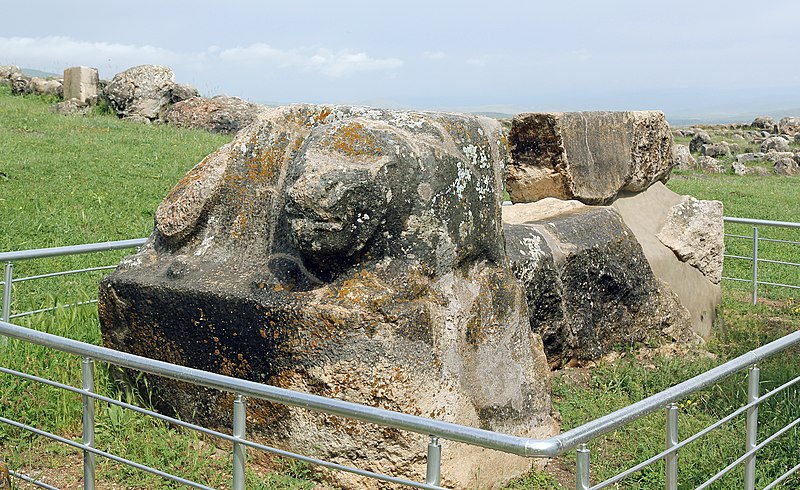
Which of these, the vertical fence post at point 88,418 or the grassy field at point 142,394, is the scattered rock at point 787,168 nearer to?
the grassy field at point 142,394

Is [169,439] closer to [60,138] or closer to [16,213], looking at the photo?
[16,213]

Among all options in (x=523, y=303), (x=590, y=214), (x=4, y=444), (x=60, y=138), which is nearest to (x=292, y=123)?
(x=523, y=303)

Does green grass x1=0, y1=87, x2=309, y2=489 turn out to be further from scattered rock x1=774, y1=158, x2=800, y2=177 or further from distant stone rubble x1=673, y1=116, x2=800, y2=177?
scattered rock x1=774, y1=158, x2=800, y2=177

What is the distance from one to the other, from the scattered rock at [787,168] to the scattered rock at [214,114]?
1326cm

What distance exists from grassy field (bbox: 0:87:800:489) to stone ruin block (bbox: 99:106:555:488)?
233 millimetres

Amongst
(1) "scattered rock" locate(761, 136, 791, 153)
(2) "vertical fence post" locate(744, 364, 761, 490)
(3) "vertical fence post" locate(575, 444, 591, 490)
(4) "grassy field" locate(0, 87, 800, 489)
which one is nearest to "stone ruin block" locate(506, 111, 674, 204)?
(4) "grassy field" locate(0, 87, 800, 489)

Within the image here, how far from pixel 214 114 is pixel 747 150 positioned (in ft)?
67.4

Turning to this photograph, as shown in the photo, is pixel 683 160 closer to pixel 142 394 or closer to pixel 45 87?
pixel 45 87

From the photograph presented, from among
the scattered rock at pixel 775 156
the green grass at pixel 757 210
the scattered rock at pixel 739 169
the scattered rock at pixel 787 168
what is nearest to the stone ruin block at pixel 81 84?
the green grass at pixel 757 210

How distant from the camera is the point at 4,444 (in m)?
4.59

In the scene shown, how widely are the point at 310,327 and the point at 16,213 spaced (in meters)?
7.16

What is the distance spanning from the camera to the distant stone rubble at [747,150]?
75.5 ft

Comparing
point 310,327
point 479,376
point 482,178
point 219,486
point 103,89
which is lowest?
point 219,486

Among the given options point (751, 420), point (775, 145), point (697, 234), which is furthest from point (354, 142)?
point (775, 145)
